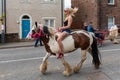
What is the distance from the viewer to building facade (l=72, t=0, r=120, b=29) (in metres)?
34.9

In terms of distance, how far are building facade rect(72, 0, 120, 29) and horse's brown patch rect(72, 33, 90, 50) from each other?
80.0 ft

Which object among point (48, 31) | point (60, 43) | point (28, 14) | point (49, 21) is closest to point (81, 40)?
point (60, 43)

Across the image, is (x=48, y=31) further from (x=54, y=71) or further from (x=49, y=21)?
(x=49, y=21)

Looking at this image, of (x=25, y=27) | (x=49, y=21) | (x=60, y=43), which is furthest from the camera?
(x=49, y=21)

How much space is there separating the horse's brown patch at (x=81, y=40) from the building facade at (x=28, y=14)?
63.4 feet

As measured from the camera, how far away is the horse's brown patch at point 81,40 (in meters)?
10.6

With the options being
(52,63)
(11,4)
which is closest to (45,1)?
(11,4)

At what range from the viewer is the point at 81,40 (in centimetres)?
1064

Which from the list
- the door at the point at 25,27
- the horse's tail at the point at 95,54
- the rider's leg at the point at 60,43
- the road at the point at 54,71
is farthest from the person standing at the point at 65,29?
the door at the point at 25,27

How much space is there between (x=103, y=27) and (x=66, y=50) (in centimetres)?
2531

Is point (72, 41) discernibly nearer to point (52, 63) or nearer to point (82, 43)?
point (82, 43)

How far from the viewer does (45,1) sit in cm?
3231

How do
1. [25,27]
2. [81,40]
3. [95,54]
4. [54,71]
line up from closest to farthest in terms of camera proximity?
[81,40] < [54,71] < [95,54] < [25,27]

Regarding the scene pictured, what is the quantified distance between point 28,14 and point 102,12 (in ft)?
28.5
